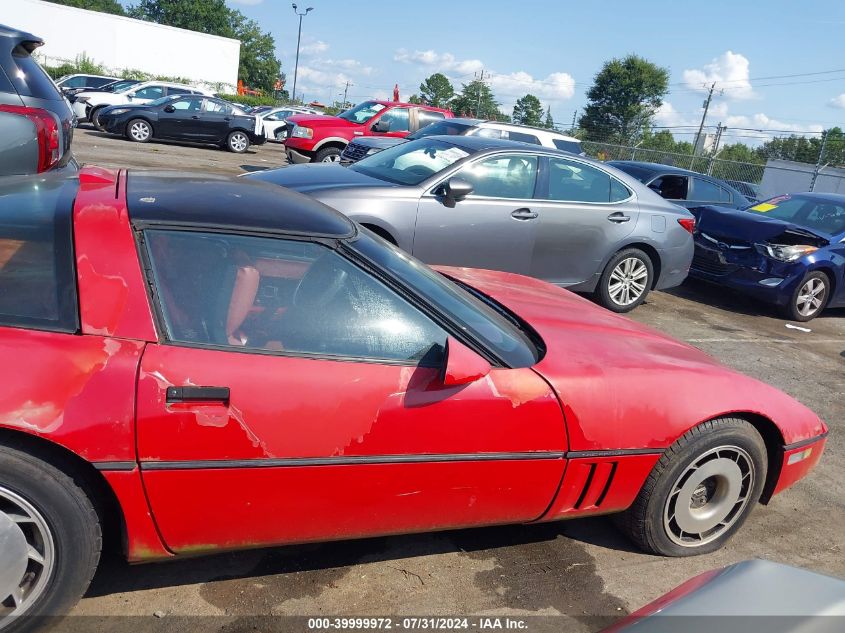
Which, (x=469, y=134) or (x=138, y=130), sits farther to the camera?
(x=138, y=130)

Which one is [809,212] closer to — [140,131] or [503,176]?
[503,176]

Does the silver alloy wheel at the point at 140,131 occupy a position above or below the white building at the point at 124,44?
below

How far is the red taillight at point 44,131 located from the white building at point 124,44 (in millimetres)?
44741

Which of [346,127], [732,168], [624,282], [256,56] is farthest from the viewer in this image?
[256,56]

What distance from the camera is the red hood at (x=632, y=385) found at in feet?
9.14

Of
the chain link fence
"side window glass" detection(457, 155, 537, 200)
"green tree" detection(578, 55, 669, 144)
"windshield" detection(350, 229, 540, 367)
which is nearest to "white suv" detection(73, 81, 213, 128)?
the chain link fence

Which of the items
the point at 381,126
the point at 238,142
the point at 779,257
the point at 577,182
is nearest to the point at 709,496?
the point at 577,182

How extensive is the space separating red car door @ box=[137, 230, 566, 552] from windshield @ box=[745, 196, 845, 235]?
7431mm

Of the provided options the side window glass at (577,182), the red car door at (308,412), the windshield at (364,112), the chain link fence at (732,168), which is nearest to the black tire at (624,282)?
the side window glass at (577,182)

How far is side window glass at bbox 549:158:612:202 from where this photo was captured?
22.6 ft

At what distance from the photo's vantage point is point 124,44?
4703 cm

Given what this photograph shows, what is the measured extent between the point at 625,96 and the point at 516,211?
6828cm

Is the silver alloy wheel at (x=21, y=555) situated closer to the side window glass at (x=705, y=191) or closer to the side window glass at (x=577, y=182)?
the side window glass at (x=577, y=182)

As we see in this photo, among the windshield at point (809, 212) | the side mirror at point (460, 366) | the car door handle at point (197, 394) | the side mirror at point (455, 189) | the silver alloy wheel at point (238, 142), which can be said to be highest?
the windshield at point (809, 212)
